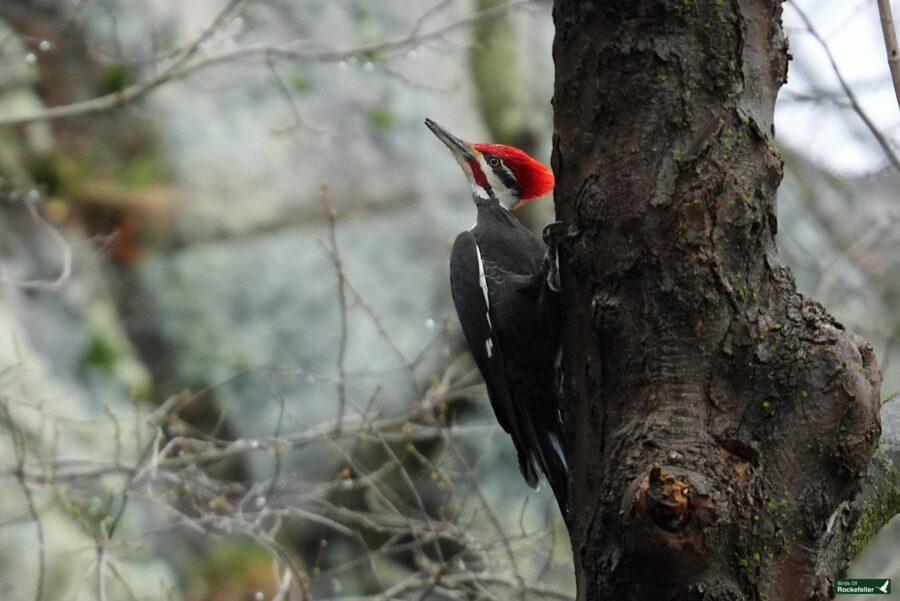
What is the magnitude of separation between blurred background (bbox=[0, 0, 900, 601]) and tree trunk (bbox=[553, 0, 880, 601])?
9.35 feet

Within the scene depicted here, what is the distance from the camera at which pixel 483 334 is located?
2.79m

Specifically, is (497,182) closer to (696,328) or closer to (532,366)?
(532,366)

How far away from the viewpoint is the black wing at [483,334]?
9.06ft

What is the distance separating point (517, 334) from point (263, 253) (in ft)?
11.9

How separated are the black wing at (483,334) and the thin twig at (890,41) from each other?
1295mm

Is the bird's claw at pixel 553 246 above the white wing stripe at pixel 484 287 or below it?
above

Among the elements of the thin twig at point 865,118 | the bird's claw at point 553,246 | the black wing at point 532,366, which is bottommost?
the black wing at point 532,366

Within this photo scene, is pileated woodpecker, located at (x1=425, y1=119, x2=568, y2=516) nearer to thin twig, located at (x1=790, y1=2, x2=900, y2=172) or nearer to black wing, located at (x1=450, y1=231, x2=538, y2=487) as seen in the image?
black wing, located at (x1=450, y1=231, x2=538, y2=487)

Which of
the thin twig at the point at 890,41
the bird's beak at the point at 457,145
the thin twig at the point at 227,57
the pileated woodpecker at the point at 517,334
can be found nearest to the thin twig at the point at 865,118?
the thin twig at the point at 890,41

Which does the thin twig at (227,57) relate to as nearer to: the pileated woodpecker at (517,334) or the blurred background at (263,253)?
the blurred background at (263,253)

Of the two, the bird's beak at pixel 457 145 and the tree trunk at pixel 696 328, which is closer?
the tree trunk at pixel 696 328

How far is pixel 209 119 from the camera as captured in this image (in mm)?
6348

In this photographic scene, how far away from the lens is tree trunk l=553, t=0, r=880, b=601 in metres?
1.51

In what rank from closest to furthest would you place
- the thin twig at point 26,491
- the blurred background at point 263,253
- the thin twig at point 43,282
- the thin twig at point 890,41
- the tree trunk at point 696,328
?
the tree trunk at point 696,328
the thin twig at point 890,41
the thin twig at point 26,491
the thin twig at point 43,282
the blurred background at point 263,253
